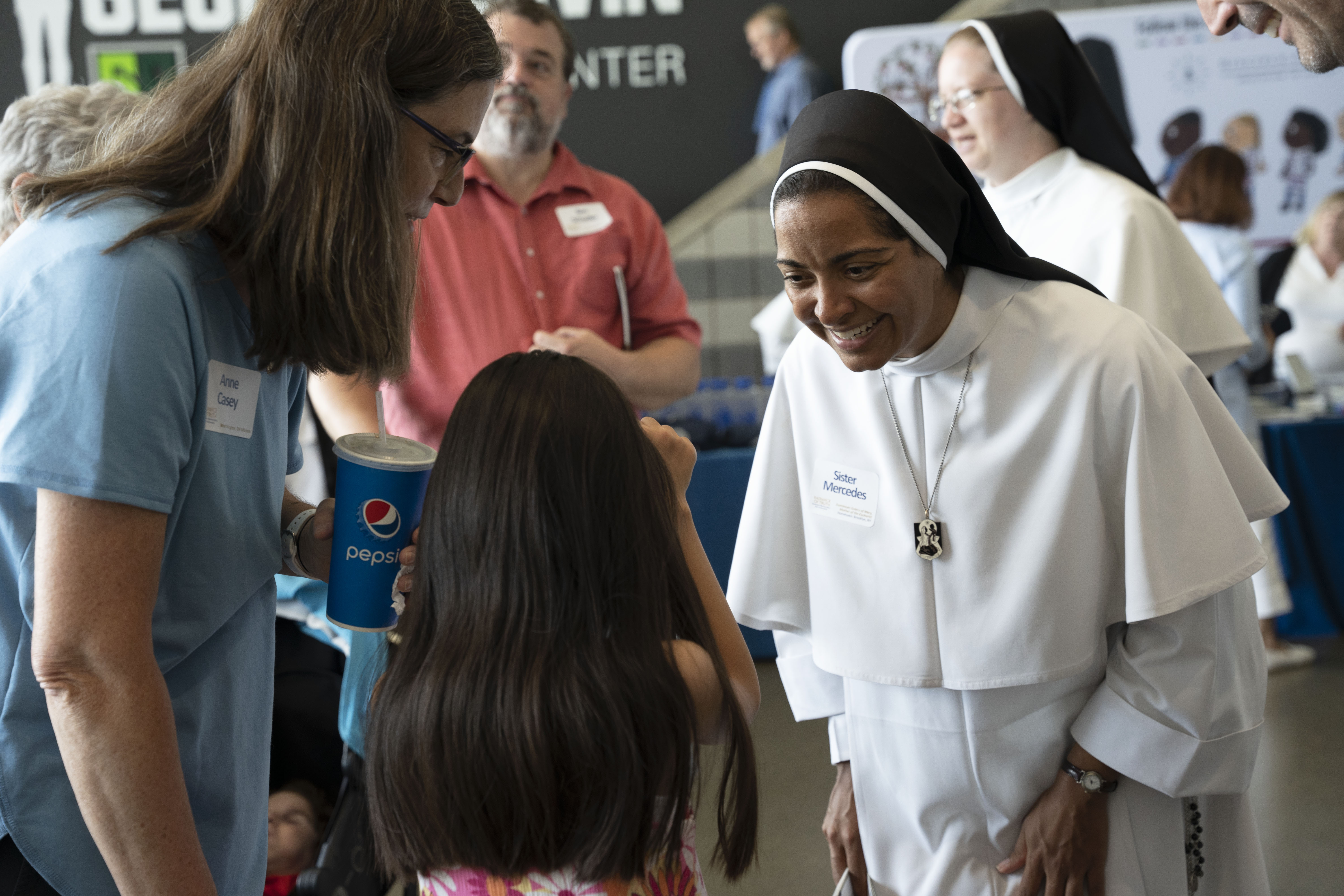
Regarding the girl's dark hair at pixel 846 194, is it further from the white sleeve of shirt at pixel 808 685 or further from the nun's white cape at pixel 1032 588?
the white sleeve of shirt at pixel 808 685

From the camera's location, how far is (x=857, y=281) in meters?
1.40

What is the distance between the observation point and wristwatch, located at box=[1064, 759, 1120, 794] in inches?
56.4

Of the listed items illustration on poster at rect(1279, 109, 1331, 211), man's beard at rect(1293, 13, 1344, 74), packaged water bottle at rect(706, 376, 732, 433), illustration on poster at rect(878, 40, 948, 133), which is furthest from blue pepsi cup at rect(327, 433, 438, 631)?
illustration on poster at rect(1279, 109, 1331, 211)

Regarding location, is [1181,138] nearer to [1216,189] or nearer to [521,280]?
[1216,189]

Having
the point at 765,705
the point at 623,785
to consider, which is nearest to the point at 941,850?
the point at 623,785

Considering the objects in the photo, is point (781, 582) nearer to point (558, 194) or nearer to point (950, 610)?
point (950, 610)


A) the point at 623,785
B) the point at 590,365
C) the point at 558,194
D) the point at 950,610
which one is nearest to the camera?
the point at 623,785

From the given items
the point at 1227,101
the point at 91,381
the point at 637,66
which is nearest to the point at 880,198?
the point at 91,381

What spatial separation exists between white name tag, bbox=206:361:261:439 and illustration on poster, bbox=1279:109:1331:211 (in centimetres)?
720

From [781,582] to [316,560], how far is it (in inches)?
27.9

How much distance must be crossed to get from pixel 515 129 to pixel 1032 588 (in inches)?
69.4

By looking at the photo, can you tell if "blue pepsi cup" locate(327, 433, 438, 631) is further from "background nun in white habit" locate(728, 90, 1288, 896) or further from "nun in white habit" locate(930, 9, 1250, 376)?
"nun in white habit" locate(930, 9, 1250, 376)

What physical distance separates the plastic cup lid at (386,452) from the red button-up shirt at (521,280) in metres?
1.08

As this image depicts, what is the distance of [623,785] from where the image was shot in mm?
1184
